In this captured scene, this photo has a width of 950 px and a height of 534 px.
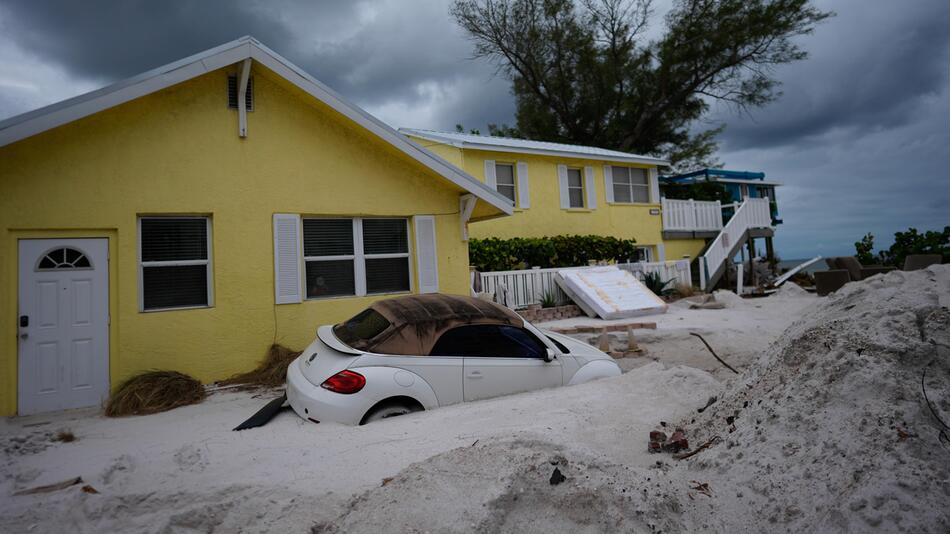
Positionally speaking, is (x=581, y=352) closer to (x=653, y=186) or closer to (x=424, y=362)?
(x=424, y=362)

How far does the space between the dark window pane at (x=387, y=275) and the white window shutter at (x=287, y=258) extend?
1.28 metres

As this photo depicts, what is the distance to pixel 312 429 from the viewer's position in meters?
4.82

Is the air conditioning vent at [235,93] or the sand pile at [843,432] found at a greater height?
the air conditioning vent at [235,93]

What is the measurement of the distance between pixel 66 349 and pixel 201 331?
5.30 ft

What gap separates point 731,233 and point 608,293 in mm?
10203

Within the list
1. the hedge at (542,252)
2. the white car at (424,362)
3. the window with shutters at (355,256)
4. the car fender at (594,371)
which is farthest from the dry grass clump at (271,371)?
the hedge at (542,252)

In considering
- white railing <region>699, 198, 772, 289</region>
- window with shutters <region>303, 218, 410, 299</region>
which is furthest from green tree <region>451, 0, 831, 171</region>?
window with shutters <region>303, 218, 410, 299</region>

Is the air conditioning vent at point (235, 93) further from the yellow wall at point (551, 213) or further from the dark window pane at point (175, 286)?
the yellow wall at point (551, 213)

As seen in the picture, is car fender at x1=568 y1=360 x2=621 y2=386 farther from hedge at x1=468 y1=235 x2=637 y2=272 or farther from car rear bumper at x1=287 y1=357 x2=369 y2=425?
hedge at x1=468 y1=235 x2=637 y2=272

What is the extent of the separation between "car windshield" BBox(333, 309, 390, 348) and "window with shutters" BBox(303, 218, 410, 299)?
113 inches

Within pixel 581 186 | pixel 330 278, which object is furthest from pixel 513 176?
pixel 330 278

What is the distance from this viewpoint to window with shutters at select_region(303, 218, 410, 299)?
8789 mm

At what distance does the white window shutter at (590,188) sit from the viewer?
1948 centimetres

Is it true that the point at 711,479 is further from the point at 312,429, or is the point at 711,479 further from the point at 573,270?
the point at 573,270
